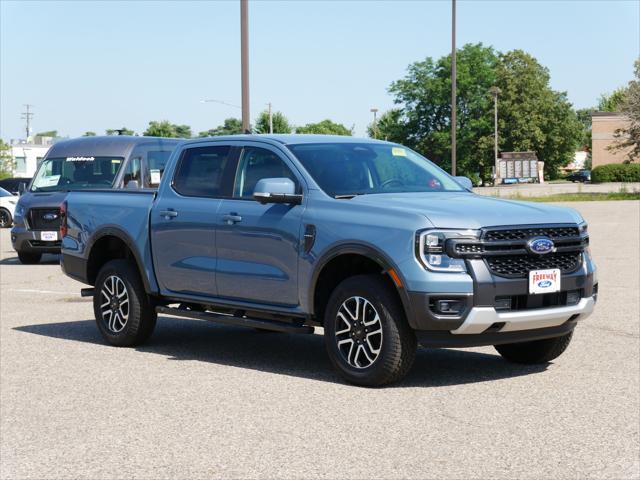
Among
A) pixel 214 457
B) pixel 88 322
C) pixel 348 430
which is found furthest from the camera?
pixel 88 322

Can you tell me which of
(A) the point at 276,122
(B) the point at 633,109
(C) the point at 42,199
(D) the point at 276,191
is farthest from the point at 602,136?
(D) the point at 276,191

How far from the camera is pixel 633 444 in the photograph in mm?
6371

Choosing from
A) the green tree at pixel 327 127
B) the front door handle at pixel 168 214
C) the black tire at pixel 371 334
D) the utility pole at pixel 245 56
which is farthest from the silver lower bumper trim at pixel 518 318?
the green tree at pixel 327 127

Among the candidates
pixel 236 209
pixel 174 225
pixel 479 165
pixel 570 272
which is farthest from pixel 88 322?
pixel 479 165

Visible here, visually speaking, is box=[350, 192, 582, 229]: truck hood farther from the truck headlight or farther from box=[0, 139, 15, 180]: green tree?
box=[0, 139, 15, 180]: green tree

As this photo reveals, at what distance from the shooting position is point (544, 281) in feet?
26.3

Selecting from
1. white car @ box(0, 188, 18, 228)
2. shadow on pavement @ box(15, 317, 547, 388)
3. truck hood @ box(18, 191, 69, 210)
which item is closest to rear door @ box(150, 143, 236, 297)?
shadow on pavement @ box(15, 317, 547, 388)

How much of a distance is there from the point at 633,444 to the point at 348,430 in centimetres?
161

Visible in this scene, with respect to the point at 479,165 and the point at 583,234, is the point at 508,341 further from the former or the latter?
the point at 479,165

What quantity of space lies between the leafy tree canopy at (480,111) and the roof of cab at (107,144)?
272ft

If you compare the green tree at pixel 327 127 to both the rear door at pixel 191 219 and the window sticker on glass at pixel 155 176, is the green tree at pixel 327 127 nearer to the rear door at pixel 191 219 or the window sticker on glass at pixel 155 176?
the window sticker on glass at pixel 155 176

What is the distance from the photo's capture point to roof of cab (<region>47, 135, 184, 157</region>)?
1945 centimetres

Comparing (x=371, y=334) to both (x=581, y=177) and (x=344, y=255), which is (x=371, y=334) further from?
(x=581, y=177)

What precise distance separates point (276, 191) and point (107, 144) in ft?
38.0
